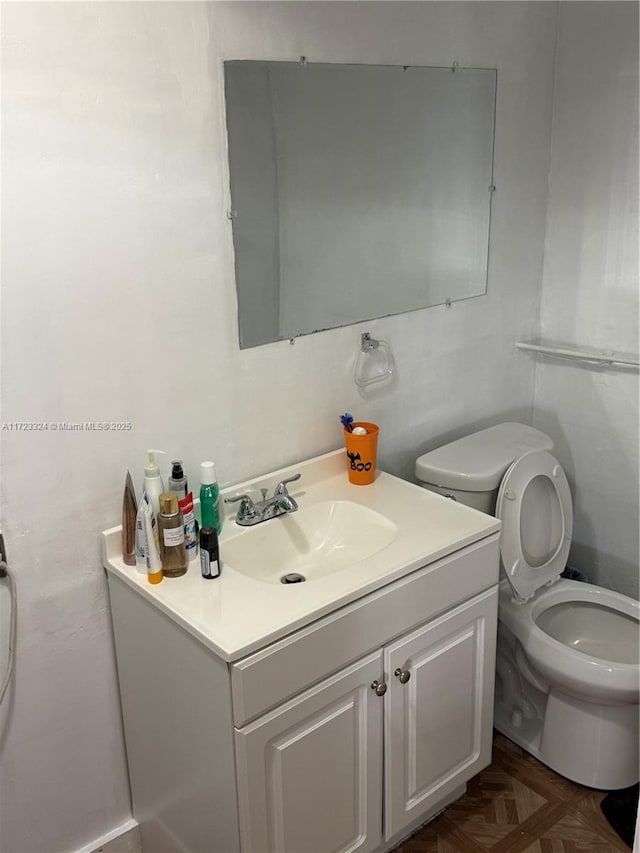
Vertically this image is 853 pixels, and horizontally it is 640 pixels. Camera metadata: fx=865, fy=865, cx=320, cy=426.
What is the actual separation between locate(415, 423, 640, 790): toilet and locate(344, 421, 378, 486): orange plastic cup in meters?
0.18

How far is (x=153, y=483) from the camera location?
1.73 metres

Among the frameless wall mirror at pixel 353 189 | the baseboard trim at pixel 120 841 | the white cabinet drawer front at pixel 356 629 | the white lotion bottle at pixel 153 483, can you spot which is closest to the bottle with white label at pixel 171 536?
the white lotion bottle at pixel 153 483

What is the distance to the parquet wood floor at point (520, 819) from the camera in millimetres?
2084

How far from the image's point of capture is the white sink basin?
191 centimetres

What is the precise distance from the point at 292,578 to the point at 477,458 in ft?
2.08

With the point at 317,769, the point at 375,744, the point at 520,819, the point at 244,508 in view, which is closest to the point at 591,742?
the point at 520,819

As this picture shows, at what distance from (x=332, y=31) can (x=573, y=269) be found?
3.48ft

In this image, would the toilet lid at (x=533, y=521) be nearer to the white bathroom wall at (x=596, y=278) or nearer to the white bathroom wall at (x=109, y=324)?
the white bathroom wall at (x=596, y=278)

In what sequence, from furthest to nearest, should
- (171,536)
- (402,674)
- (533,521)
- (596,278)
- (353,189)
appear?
(596,278) < (533,521) < (353,189) < (402,674) < (171,536)

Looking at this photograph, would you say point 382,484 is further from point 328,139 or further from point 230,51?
point 230,51

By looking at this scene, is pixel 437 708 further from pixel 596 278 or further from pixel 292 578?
pixel 596 278

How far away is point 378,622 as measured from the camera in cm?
176

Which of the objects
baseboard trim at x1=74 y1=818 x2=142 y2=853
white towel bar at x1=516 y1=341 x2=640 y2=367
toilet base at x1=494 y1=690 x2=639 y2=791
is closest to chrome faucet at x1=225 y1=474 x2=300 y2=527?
baseboard trim at x1=74 y1=818 x2=142 y2=853

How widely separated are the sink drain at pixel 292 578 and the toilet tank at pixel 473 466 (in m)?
0.49
